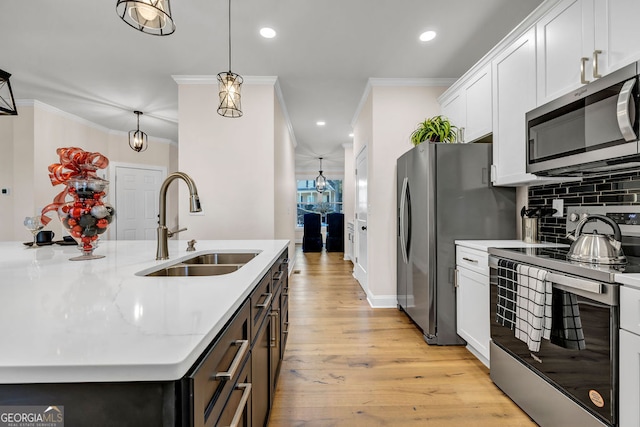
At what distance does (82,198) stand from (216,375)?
3.95 ft

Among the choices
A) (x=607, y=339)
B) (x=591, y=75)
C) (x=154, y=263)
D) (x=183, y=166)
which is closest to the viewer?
(x=607, y=339)

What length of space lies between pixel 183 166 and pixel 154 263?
2.43m

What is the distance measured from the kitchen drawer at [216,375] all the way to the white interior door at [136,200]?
6.01 metres

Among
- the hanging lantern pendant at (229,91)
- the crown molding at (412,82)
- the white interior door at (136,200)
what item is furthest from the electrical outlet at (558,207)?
the white interior door at (136,200)

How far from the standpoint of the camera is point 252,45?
2.83 meters

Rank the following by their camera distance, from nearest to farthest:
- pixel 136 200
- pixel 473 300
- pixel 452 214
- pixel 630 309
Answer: pixel 630 309
pixel 473 300
pixel 452 214
pixel 136 200

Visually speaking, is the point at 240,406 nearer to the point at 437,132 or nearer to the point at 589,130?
the point at 589,130

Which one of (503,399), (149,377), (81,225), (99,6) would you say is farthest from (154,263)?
(99,6)

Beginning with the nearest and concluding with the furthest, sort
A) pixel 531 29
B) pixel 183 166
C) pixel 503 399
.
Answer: pixel 503 399, pixel 531 29, pixel 183 166

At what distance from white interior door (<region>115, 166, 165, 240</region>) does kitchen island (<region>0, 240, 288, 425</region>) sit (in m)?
5.26

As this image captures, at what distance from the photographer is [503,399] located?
1785mm

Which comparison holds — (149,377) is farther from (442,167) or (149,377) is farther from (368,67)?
(368,67)

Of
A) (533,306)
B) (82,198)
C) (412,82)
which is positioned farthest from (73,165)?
(412,82)

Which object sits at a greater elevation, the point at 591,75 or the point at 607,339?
the point at 591,75
